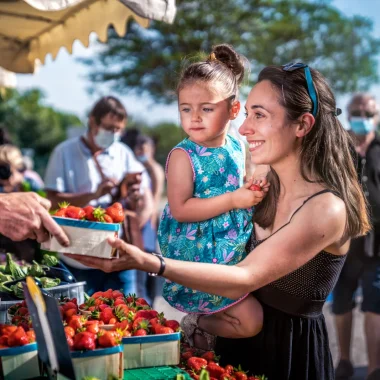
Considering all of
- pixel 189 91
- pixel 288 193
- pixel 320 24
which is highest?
pixel 320 24

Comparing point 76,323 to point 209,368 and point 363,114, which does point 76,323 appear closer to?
point 209,368

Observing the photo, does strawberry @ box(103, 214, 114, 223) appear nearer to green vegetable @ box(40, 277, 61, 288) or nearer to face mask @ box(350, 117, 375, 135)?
green vegetable @ box(40, 277, 61, 288)

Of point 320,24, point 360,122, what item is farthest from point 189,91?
point 320,24

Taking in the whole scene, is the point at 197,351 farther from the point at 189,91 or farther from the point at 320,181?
the point at 189,91

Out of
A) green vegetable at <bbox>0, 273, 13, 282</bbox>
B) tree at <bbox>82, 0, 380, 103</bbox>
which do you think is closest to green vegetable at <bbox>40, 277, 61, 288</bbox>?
green vegetable at <bbox>0, 273, 13, 282</bbox>

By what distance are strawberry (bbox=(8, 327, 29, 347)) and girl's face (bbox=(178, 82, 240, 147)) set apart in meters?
1.17

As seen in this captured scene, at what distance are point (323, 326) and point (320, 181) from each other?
570mm

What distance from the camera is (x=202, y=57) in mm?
3176

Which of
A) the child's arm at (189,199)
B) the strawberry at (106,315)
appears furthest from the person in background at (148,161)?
the strawberry at (106,315)

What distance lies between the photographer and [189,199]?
2887mm

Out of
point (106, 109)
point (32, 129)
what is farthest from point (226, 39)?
point (106, 109)

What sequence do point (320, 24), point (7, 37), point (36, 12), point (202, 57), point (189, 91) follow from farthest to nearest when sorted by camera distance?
point (320, 24)
point (7, 37)
point (36, 12)
point (202, 57)
point (189, 91)

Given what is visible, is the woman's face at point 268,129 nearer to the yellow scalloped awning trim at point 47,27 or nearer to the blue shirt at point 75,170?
the yellow scalloped awning trim at point 47,27

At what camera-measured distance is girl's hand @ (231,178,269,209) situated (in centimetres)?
271
